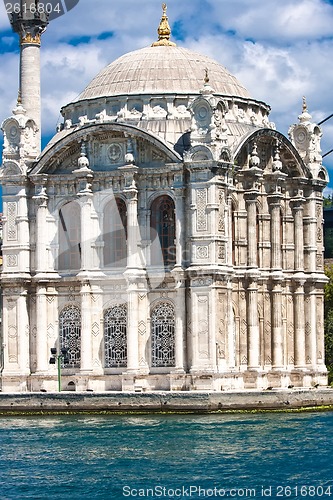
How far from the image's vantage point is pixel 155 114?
74125mm

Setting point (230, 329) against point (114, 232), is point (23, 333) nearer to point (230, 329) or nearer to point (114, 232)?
point (114, 232)

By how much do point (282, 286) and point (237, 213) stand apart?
4.87m

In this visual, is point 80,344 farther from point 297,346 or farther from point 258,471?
point 258,471

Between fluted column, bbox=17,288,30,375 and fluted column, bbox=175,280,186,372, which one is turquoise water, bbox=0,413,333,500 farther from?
fluted column, bbox=17,288,30,375

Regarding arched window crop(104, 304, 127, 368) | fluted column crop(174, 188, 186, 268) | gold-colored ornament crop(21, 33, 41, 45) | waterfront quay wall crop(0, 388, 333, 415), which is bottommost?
waterfront quay wall crop(0, 388, 333, 415)

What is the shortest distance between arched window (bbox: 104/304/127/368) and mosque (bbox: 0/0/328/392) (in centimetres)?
8

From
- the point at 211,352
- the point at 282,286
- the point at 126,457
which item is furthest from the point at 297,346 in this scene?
the point at 126,457

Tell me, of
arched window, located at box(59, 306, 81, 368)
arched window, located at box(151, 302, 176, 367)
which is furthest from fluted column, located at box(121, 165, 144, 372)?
arched window, located at box(59, 306, 81, 368)

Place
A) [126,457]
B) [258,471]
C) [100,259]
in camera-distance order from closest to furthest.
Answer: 1. [258,471]
2. [126,457]
3. [100,259]

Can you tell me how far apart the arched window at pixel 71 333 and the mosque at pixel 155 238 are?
0.20 feet

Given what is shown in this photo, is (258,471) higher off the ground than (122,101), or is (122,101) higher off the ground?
(122,101)

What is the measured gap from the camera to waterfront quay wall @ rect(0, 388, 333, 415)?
2628 inches

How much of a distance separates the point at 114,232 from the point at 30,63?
9.69 metres

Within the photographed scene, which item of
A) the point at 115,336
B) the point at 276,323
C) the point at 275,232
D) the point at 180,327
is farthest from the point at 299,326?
the point at 115,336
